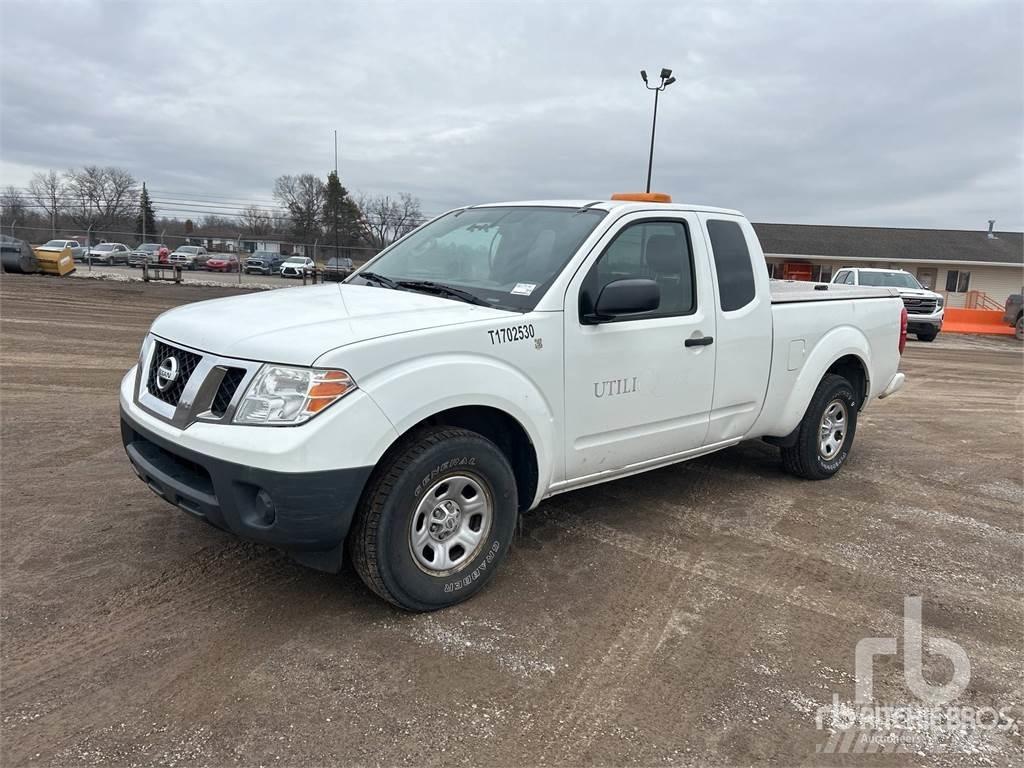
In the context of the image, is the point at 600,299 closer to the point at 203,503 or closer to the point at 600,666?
the point at 600,666

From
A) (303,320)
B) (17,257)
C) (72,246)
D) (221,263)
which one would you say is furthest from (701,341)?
(72,246)

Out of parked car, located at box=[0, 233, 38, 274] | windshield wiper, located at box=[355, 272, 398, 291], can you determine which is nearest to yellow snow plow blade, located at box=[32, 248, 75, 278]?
parked car, located at box=[0, 233, 38, 274]

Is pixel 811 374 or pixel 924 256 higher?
pixel 924 256

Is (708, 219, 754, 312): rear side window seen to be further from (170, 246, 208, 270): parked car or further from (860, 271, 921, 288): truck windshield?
(170, 246, 208, 270): parked car

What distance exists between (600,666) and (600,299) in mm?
1732

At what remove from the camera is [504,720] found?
2721 mm

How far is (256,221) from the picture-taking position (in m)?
44.6

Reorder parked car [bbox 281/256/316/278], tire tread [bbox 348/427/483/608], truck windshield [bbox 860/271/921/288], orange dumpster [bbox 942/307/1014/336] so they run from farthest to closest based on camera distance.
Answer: parked car [bbox 281/256/316/278]
orange dumpster [bbox 942/307/1014/336]
truck windshield [bbox 860/271/921/288]
tire tread [bbox 348/427/483/608]

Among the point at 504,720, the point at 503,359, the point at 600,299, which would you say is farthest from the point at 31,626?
the point at 600,299

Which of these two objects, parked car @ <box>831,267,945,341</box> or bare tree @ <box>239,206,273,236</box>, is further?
bare tree @ <box>239,206,273,236</box>

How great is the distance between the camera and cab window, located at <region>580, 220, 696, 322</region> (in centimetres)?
399

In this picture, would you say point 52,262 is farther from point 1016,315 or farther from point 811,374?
point 1016,315

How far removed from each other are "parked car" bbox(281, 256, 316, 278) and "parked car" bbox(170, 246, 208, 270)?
5.54 metres

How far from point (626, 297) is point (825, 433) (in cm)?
287
